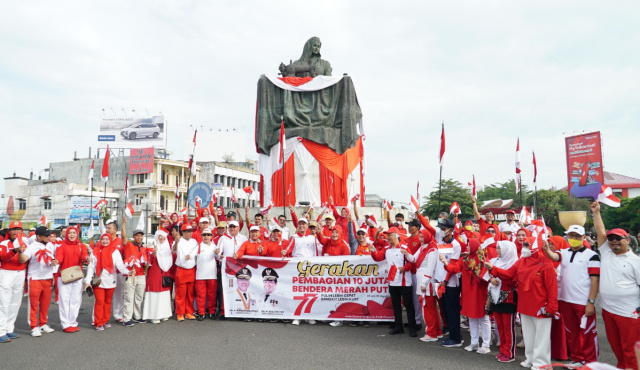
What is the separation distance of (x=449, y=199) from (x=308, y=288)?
44.0m

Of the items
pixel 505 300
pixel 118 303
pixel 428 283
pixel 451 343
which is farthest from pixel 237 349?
pixel 505 300

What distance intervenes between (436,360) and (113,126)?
1940 inches

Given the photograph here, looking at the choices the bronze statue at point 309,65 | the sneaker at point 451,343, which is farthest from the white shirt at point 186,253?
the bronze statue at point 309,65

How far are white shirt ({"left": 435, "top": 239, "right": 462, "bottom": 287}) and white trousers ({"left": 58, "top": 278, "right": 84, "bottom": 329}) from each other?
245 inches

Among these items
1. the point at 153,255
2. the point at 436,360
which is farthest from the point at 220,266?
the point at 436,360

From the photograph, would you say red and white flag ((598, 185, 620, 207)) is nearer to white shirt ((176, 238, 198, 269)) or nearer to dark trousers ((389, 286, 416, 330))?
dark trousers ((389, 286, 416, 330))

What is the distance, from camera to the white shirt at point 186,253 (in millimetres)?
8695

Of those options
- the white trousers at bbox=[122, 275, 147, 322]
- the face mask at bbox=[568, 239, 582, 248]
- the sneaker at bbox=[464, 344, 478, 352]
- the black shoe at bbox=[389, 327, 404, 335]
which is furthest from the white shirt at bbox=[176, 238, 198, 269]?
the face mask at bbox=[568, 239, 582, 248]

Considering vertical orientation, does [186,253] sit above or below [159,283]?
above

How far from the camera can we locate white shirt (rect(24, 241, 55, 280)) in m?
7.79

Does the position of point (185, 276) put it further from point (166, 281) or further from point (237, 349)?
point (237, 349)

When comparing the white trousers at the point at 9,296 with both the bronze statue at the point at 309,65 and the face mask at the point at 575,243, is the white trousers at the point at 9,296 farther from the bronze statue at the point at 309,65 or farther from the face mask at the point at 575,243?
the bronze statue at the point at 309,65

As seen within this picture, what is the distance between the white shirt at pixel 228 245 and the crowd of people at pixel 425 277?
0.07 feet

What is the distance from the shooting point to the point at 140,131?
4869 cm
